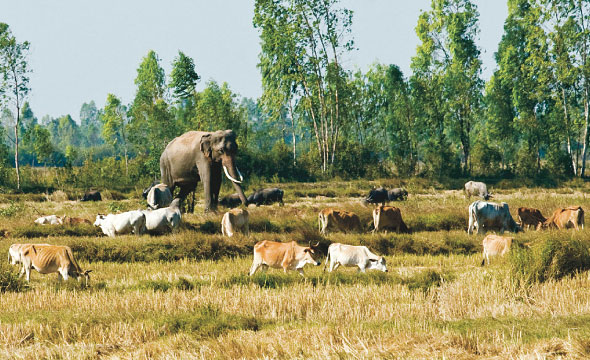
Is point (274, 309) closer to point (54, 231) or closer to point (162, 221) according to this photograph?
point (162, 221)

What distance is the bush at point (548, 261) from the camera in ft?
34.1

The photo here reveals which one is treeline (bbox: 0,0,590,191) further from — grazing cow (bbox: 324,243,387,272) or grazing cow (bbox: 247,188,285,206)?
grazing cow (bbox: 324,243,387,272)

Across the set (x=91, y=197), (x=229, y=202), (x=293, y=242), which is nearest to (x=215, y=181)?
(x=229, y=202)

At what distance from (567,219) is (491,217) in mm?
2365

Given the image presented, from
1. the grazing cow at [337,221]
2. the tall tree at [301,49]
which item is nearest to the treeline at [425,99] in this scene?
the tall tree at [301,49]

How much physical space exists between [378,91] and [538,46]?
1888 centimetres

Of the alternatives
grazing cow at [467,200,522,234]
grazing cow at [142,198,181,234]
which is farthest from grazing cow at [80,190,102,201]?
grazing cow at [467,200,522,234]

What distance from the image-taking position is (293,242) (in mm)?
11969

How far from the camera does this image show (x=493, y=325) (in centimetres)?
766

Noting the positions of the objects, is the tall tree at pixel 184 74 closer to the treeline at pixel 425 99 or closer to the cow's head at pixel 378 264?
the treeline at pixel 425 99

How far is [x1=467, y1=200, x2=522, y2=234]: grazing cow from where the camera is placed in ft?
59.0

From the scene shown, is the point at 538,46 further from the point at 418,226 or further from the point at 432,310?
the point at 432,310

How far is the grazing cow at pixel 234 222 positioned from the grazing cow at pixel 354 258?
15.8 ft

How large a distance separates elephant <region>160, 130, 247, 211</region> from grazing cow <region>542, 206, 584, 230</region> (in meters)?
9.79
